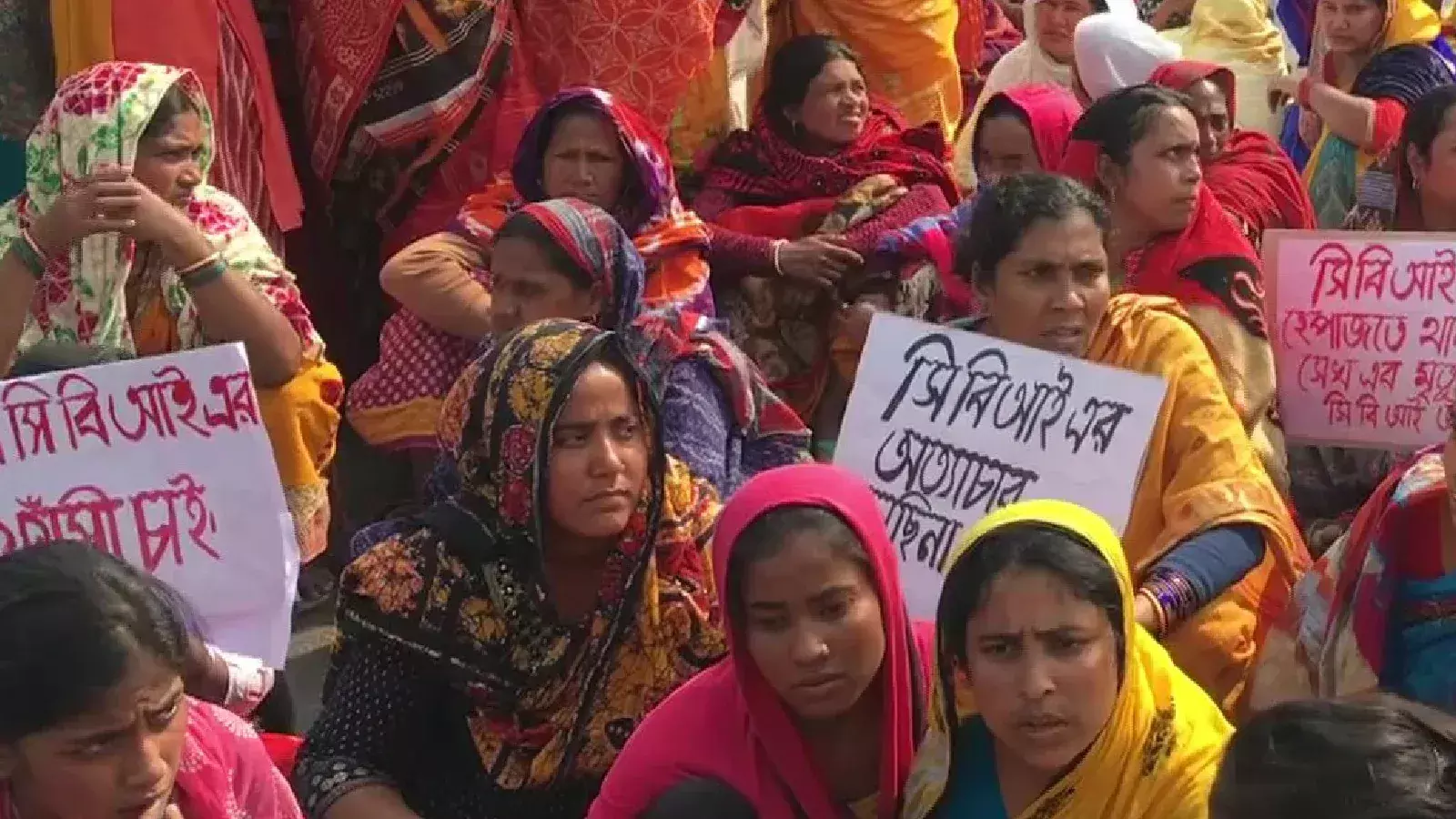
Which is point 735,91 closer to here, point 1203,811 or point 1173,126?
point 1173,126

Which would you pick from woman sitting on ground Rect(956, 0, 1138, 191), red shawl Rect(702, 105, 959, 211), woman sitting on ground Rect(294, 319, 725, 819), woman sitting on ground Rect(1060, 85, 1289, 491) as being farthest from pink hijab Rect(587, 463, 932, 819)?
woman sitting on ground Rect(956, 0, 1138, 191)

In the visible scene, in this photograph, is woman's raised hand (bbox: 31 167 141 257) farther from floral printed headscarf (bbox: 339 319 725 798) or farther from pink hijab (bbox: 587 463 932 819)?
pink hijab (bbox: 587 463 932 819)

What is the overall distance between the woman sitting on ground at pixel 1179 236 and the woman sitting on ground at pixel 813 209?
24.7 inches

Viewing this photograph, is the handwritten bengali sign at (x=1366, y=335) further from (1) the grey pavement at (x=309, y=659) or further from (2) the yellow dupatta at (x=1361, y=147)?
(1) the grey pavement at (x=309, y=659)

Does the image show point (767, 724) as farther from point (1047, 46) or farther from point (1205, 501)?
point (1047, 46)

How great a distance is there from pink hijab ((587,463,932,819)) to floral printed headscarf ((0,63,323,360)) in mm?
1421

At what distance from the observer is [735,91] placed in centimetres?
551

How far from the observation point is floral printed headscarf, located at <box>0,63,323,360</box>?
370cm

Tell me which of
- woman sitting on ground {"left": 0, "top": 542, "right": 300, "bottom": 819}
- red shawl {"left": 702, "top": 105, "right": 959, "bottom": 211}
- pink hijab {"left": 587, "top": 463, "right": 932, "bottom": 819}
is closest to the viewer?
woman sitting on ground {"left": 0, "top": 542, "right": 300, "bottom": 819}

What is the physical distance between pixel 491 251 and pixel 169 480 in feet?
3.44

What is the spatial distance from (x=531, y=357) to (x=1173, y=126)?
5.55ft

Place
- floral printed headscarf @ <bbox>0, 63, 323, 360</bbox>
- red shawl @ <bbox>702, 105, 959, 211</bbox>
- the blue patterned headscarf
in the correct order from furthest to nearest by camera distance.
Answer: red shawl @ <bbox>702, 105, 959, 211</bbox> < the blue patterned headscarf < floral printed headscarf @ <bbox>0, 63, 323, 360</bbox>

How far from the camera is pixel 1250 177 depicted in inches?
186

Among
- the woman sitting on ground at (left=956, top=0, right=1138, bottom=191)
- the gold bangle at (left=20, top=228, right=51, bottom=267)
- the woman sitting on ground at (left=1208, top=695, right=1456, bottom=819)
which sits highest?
the woman sitting on ground at (left=956, top=0, right=1138, bottom=191)
